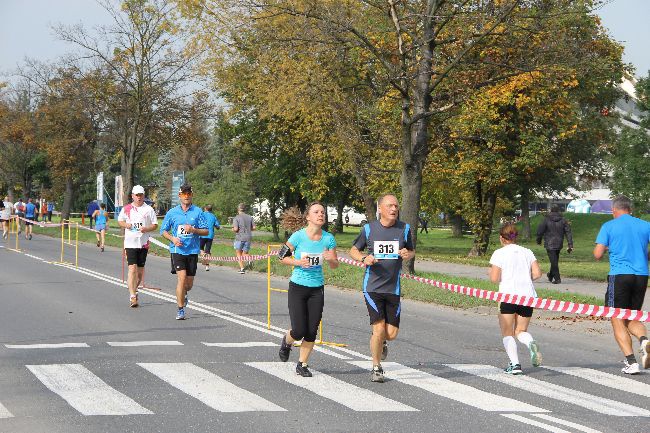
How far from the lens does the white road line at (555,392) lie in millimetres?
8656

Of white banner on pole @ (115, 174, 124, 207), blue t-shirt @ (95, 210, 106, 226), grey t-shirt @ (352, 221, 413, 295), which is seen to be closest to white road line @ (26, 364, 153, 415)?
grey t-shirt @ (352, 221, 413, 295)

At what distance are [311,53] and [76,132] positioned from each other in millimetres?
33023

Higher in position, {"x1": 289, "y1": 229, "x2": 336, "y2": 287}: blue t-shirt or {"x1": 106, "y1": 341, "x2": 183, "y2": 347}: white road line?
{"x1": 289, "y1": 229, "x2": 336, "y2": 287}: blue t-shirt

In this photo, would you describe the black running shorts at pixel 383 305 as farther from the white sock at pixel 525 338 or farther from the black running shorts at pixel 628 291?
the black running shorts at pixel 628 291

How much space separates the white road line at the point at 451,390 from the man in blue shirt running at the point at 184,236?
184 inches

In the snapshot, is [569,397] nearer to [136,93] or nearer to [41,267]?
[41,267]

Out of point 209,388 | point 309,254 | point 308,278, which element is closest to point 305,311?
point 308,278

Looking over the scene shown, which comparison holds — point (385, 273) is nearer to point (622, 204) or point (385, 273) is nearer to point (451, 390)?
point (451, 390)

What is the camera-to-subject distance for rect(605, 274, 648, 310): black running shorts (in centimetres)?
1112

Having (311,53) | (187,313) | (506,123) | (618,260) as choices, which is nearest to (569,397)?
(618,260)

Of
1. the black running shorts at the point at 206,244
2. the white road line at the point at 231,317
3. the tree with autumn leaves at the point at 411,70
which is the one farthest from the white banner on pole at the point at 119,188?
the white road line at the point at 231,317

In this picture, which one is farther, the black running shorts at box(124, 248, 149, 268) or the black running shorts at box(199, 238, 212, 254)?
the black running shorts at box(199, 238, 212, 254)

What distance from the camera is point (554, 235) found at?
24844 millimetres

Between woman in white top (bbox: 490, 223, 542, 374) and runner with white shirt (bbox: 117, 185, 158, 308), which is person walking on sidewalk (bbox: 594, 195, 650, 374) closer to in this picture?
woman in white top (bbox: 490, 223, 542, 374)
